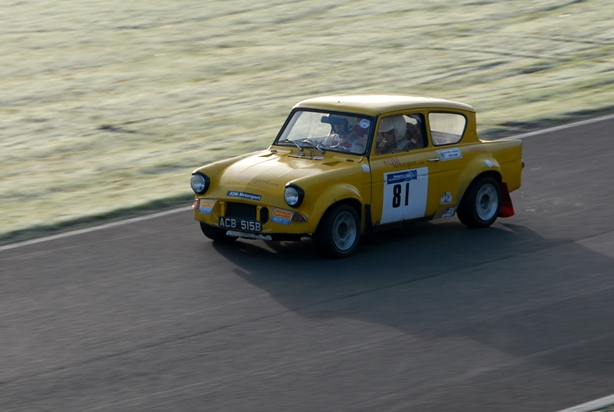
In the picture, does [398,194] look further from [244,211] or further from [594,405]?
[594,405]

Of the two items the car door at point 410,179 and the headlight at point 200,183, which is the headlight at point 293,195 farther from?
the headlight at point 200,183

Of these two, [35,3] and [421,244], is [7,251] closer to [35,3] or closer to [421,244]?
[421,244]

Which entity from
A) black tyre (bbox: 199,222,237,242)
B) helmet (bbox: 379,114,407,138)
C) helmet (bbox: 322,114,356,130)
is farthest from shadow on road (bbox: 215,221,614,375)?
helmet (bbox: 322,114,356,130)

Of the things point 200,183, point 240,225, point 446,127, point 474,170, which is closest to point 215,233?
point 200,183

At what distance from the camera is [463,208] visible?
1132cm

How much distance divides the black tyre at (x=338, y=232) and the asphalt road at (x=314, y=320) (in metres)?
0.15

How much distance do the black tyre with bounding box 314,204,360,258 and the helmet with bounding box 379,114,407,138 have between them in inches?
38.2

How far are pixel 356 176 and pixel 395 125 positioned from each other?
2.77 ft

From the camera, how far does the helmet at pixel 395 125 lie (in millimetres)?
10719

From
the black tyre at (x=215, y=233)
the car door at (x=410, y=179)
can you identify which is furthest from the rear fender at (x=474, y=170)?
the black tyre at (x=215, y=233)

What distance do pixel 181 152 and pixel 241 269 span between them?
6547 millimetres

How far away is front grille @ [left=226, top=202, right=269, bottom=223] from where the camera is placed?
1017 centimetres

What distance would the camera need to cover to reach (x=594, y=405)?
6.69 metres

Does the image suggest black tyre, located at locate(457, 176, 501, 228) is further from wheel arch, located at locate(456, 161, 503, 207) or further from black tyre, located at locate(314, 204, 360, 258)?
black tyre, located at locate(314, 204, 360, 258)
